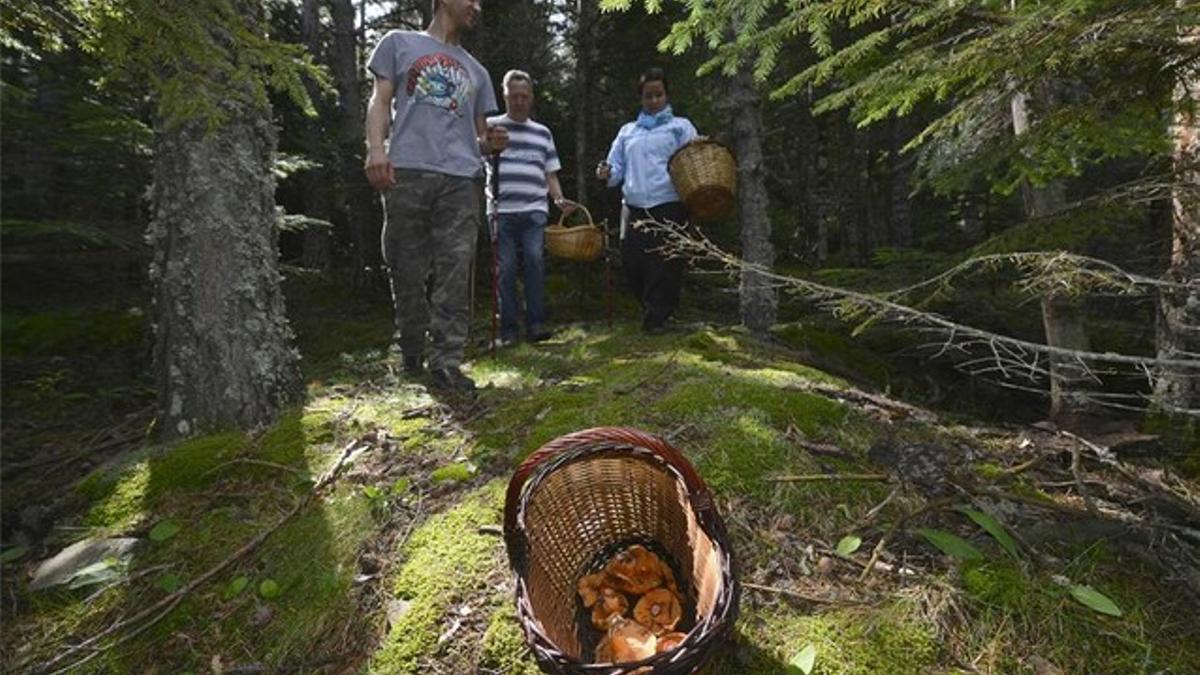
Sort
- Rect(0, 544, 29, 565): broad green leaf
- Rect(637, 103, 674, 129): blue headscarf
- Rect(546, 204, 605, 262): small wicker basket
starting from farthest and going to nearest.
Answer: Rect(546, 204, 605, 262): small wicker basket → Rect(637, 103, 674, 129): blue headscarf → Rect(0, 544, 29, 565): broad green leaf

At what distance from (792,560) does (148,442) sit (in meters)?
3.52

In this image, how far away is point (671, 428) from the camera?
306 centimetres

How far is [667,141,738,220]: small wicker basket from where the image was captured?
491 cm

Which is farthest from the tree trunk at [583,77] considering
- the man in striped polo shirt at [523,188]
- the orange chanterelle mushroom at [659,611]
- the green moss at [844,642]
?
the green moss at [844,642]

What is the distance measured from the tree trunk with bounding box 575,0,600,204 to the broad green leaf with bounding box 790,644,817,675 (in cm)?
893

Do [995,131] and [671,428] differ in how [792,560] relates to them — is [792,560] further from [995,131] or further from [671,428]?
[995,131]

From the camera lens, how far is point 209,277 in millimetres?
3395

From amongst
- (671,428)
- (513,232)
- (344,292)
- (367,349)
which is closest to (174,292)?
(671,428)

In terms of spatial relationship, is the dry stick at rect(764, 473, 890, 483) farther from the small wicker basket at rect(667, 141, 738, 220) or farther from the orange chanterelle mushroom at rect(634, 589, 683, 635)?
the small wicker basket at rect(667, 141, 738, 220)

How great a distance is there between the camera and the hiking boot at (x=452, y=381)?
4023 mm

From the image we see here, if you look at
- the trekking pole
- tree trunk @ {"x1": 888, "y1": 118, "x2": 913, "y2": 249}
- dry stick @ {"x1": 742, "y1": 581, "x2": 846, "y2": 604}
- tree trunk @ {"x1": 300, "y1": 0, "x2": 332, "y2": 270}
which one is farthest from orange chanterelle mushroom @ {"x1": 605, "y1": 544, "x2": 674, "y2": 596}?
tree trunk @ {"x1": 888, "y1": 118, "x2": 913, "y2": 249}

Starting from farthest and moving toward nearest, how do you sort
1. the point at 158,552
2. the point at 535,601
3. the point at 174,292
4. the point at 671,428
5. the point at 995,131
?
the point at 995,131 → the point at 174,292 → the point at 671,428 → the point at 158,552 → the point at 535,601

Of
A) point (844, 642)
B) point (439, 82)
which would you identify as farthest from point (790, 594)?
point (439, 82)

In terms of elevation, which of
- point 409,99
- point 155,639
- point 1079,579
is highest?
point 409,99
